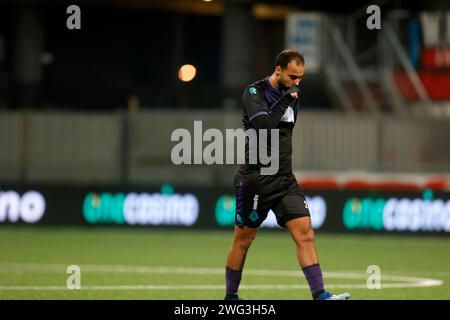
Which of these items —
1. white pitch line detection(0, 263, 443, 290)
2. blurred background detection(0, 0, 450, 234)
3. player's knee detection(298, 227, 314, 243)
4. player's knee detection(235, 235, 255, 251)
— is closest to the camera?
player's knee detection(298, 227, 314, 243)

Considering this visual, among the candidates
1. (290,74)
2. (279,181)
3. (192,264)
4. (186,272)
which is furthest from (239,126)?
(290,74)

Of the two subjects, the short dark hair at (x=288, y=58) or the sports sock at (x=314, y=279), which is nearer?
the sports sock at (x=314, y=279)

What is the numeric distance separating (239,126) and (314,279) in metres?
14.5

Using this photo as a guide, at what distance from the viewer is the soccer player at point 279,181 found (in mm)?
10367

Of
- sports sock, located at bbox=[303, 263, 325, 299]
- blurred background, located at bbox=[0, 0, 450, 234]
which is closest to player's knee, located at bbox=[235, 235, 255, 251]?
sports sock, located at bbox=[303, 263, 325, 299]

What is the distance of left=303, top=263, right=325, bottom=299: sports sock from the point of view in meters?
10.3

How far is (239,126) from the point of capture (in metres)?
24.7

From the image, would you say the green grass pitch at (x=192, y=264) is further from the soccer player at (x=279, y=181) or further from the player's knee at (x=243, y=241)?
the soccer player at (x=279, y=181)

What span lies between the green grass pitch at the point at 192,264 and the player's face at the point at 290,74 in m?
2.65

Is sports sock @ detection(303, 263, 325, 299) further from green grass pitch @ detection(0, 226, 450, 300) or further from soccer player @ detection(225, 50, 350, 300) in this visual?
green grass pitch @ detection(0, 226, 450, 300)

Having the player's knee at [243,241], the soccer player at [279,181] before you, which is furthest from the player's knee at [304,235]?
the player's knee at [243,241]

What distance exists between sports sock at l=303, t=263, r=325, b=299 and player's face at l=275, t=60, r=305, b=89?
1.62 metres

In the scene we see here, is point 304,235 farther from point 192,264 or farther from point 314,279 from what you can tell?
point 192,264
